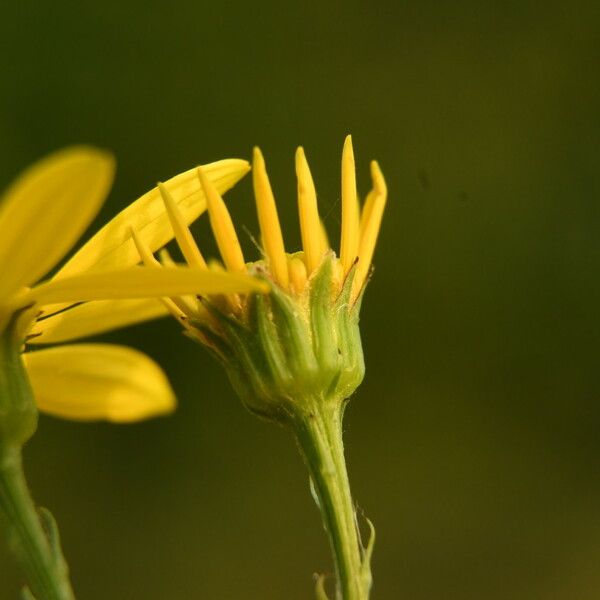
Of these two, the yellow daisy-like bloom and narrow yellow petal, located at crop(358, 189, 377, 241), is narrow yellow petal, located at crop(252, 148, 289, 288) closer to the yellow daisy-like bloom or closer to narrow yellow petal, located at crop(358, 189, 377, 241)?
the yellow daisy-like bloom

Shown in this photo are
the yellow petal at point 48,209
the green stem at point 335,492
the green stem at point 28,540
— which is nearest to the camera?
the yellow petal at point 48,209

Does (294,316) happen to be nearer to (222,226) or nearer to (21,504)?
(222,226)

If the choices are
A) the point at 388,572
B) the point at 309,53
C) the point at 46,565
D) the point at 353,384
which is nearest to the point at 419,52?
the point at 309,53

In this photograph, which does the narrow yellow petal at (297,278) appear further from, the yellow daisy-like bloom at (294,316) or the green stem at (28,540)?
the green stem at (28,540)

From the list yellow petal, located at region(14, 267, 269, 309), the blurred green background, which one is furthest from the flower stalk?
the blurred green background

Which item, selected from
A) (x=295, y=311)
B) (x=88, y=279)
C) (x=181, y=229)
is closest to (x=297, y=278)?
(x=295, y=311)

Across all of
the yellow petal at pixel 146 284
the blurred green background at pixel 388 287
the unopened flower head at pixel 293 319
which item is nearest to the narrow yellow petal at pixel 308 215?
the unopened flower head at pixel 293 319

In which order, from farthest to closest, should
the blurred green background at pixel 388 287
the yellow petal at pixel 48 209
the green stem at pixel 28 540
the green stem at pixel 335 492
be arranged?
the blurred green background at pixel 388 287, the green stem at pixel 335 492, the green stem at pixel 28 540, the yellow petal at pixel 48 209

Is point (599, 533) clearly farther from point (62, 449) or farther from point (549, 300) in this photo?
point (62, 449)
